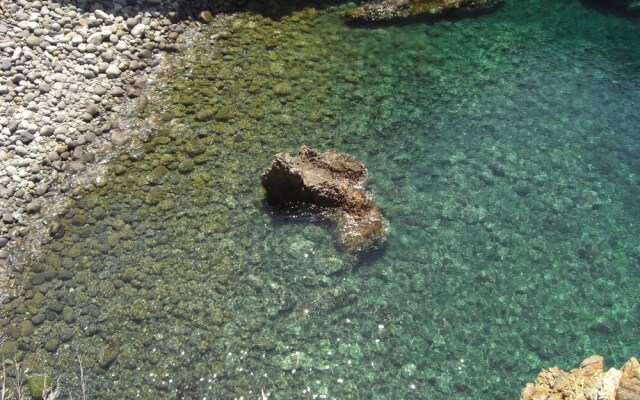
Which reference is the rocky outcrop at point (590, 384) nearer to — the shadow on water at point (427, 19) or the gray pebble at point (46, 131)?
the shadow on water at point (427, 19)

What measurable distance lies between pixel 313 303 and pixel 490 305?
3.33 m

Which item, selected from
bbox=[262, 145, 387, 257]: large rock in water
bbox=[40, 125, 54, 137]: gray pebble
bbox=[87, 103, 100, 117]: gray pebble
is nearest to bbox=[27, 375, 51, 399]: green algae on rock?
bbox=[262, 145, 387, 257]: large rock in water

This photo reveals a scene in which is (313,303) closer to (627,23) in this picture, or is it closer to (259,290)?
(259,290)

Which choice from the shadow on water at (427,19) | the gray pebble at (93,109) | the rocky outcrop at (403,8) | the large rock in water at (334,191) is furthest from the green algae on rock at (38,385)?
the rocky outcrop at (403,8)

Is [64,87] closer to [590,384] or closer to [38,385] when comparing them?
[38,385]

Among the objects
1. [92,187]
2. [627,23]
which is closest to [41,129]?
[92,187]

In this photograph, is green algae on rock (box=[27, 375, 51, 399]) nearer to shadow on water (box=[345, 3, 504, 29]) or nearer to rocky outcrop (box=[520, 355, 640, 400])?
rocky outcrop (box=[520, 355, 640, 400])

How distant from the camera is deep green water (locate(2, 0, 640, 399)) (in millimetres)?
10922

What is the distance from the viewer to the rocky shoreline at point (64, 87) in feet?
45.2

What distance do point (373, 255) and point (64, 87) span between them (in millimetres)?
8708

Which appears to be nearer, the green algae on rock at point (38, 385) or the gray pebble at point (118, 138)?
the green algae on rock at point (38, 385)

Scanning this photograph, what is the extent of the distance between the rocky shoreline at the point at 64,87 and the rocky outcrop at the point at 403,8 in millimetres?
4801

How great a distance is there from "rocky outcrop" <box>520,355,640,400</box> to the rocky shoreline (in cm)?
1000

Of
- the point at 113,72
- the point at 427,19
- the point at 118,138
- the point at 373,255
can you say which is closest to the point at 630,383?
the point at 373,255
